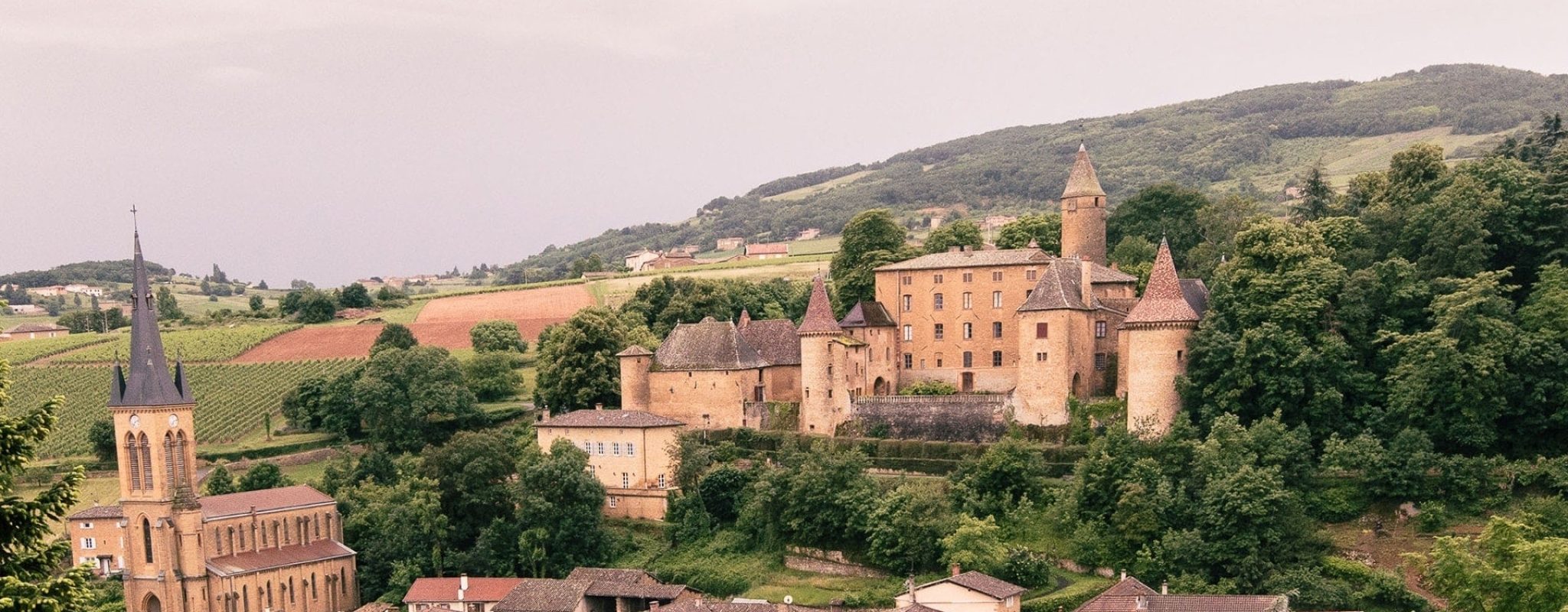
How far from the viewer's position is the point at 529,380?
79.6 metres

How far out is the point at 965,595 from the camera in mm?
43500

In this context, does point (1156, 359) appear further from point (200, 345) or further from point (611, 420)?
point (200, 345)

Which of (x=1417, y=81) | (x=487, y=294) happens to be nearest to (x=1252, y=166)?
(x=1417, y=81)

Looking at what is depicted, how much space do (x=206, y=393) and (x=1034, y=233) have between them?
48.1 m

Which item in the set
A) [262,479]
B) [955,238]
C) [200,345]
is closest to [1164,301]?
[955,238]

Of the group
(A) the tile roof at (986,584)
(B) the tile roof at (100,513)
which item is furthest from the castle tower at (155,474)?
(A) the tile roof at (986,584)

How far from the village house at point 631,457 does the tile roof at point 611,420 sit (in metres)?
0.03

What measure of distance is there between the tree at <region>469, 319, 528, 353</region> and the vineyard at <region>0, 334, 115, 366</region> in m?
29.4

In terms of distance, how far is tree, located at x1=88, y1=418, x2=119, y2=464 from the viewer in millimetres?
69562

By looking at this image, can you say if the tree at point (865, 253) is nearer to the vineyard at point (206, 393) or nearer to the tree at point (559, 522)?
the tree at point (559, 522)

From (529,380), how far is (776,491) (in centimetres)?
3086

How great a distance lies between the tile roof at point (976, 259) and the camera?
2299 inches

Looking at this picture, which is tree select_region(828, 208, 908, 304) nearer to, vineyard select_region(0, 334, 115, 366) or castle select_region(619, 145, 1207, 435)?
castle select_region(619, 145, 1207, 435)

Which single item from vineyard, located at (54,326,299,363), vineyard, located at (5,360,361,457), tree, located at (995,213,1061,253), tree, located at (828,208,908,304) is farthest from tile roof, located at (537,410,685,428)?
vineyard, located at (54,326,299,363)
